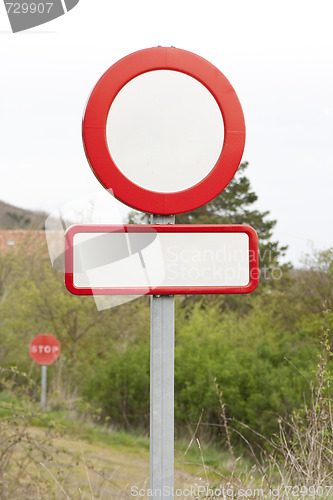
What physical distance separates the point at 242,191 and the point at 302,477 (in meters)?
21.9

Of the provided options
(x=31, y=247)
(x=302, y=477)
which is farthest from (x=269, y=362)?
(x=31, y=247)

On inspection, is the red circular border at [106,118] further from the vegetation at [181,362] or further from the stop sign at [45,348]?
the stop sign at [45,348]

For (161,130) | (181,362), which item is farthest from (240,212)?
(161,130)

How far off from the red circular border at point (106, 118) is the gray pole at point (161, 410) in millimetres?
402

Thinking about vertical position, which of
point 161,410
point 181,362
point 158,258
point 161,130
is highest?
point 161,130

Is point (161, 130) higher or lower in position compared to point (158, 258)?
higher

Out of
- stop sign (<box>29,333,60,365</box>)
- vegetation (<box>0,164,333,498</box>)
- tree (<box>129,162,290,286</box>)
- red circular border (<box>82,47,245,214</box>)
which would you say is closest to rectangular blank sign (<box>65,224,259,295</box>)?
red circular border (<box>82,47,245,214</box>)

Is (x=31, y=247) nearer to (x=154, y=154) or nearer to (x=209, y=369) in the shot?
(x=209, y=369)

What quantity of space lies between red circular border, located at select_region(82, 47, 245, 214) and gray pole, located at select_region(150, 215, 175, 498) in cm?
40

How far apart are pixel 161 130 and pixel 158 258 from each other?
399 millimetres

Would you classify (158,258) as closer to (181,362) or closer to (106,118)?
(106,118)

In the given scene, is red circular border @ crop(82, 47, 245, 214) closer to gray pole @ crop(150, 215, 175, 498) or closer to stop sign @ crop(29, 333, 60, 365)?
gray pole @ crop(150, 215, 175, 498)

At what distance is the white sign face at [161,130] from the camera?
1869 mm

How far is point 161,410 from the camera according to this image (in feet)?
6.12
